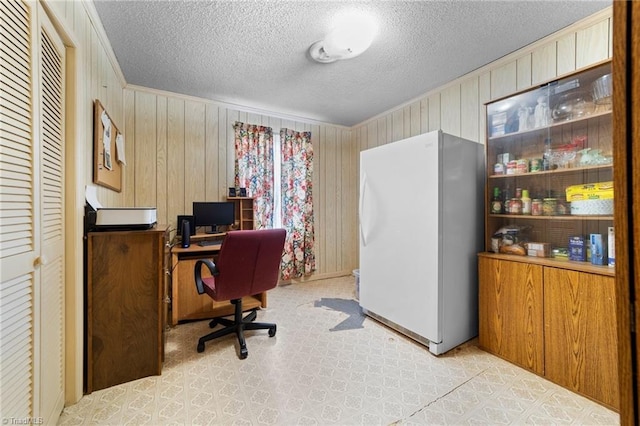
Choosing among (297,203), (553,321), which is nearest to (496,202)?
(553,321)

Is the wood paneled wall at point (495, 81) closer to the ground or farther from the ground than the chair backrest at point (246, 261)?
farther from the ground

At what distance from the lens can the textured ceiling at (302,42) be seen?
5.88 ft

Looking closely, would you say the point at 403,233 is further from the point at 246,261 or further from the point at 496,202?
the point at 246,261

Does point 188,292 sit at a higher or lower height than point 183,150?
lower

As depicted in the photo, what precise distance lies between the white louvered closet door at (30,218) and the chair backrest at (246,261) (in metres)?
0.85

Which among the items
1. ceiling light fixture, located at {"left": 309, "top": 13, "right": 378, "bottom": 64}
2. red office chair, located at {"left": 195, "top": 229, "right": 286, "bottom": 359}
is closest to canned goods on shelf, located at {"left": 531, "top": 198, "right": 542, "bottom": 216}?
ceiling light fixture, located at {"left": 309, "top": 13, "right": 378, "bottom": 64}

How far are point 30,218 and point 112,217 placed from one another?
0.57 metres

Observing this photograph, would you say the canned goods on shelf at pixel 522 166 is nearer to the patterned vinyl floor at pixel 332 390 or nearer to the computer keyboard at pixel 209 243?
the patterned vinyl floor at pixel 332 390

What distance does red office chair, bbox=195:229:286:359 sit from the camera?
74.6 inches

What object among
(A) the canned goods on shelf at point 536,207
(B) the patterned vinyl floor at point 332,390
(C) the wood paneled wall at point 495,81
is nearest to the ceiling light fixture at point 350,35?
(C) the wood paneled wall at point 495,81

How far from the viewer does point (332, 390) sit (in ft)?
5.27

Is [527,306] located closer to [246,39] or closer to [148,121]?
[246,39]

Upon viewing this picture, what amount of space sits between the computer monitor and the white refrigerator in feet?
5.65

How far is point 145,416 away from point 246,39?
8.44ft
